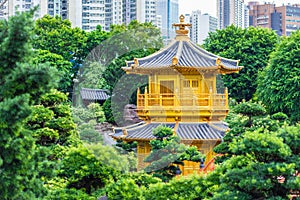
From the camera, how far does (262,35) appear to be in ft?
148

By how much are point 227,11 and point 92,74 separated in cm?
9355

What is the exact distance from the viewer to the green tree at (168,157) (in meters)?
19.0

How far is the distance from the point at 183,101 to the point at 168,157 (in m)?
4.49

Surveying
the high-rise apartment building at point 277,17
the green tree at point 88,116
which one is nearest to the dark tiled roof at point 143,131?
the green tree at point 88,116

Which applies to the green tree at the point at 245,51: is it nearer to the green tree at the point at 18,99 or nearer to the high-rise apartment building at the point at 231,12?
the green tree at the point at 18,99

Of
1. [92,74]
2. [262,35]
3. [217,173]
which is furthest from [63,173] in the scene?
[262,35]

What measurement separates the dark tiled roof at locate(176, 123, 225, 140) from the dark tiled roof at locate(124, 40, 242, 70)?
174cm

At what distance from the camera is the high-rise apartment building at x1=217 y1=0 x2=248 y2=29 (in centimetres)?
12704

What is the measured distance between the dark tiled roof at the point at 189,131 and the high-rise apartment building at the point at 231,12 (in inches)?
4081

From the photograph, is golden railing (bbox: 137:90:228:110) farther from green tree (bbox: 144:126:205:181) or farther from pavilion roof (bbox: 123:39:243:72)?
green tree (bbox: 144:126:205:181)

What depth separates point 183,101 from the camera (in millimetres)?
23188

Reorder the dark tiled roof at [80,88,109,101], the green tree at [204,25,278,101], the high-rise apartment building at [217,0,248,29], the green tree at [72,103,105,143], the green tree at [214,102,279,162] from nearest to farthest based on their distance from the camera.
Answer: the green tree at [214,102,279,162] < the green tree at [72,103,105,143] < the dark tiled roof at [80,88,109,101] < the green tree at [204,25,278,101] < the high-rise apartment building at [217,0,248,29]

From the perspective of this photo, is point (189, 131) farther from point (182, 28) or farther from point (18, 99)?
point (18, 99)

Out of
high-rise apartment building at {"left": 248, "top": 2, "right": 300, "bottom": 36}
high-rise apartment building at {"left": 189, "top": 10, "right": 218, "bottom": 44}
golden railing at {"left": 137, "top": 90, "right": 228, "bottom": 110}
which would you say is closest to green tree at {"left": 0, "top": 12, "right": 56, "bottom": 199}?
golden railing at {"left": 137, "top": 90, "right": 228, "bottom": 110}
